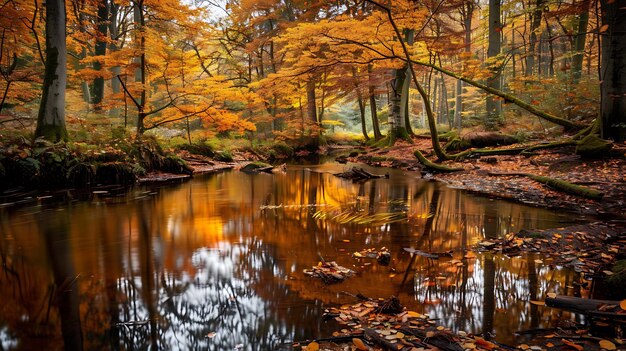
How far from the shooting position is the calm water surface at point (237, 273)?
2586 millimetres

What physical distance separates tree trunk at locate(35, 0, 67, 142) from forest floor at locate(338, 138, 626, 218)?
34.4 ft

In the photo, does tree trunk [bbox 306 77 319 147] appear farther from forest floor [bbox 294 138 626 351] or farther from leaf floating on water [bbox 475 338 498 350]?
leaf floating on water [bbox 475 338 498 350]

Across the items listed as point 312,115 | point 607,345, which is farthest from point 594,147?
point 312,115

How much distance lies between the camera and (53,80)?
9.10m

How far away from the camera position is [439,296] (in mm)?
3031

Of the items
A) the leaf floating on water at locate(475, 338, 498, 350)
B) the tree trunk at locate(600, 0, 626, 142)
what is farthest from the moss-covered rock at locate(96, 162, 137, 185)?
the tree trunk at locate(600, 0, 626, 142)

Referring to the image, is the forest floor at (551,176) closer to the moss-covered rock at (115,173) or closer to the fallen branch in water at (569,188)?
the fallen branch in water at (569,188)

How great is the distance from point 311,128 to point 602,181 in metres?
17.1

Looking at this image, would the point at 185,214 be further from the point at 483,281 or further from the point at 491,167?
the point at 491,167

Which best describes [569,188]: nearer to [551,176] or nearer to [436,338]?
[551,176]

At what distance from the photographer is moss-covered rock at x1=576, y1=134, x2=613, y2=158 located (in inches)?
309

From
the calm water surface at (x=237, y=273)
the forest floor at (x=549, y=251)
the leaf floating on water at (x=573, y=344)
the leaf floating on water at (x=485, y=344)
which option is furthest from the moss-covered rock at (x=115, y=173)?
the leaf floating on water at (x=573, y=344)

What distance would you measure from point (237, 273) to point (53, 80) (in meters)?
8.79

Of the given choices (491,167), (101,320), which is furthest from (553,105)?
(101,320)
